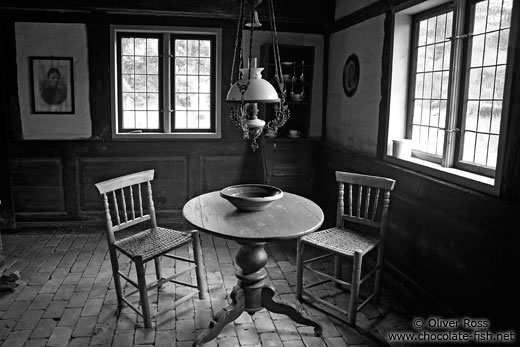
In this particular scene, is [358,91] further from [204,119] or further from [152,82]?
[152,82]

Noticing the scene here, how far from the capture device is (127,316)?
340 centimetres

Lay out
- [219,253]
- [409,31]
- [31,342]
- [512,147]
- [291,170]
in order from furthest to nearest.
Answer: [291,170] → [219,253] → [409,31] → [31,342] → [512,147]

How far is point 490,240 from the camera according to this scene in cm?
280

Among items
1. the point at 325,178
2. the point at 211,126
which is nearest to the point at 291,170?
the point at 325,178

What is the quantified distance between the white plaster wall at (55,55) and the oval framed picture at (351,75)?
3.01 metres

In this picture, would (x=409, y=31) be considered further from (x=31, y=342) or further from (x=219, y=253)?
(x=31, y=342)

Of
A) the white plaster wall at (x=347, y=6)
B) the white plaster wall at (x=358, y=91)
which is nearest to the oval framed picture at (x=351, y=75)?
the white plaster wall at (x=358, y=91)

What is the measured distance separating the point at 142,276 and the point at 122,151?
8.77 ft

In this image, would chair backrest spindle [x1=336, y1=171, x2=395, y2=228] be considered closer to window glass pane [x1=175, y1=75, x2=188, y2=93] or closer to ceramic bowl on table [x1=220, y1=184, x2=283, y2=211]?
ceramic bowl on table [x1=220, y1=184, x2=283, y2=211]

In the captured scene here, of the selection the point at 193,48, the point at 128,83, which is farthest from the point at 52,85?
the point at 193,48

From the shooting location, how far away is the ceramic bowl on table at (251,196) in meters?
3.11

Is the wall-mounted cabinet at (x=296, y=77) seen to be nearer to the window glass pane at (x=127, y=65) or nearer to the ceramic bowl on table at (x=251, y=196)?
the window glass pane at (x=127, y=65)

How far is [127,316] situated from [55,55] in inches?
132

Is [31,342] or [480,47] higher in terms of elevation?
[480,47]
